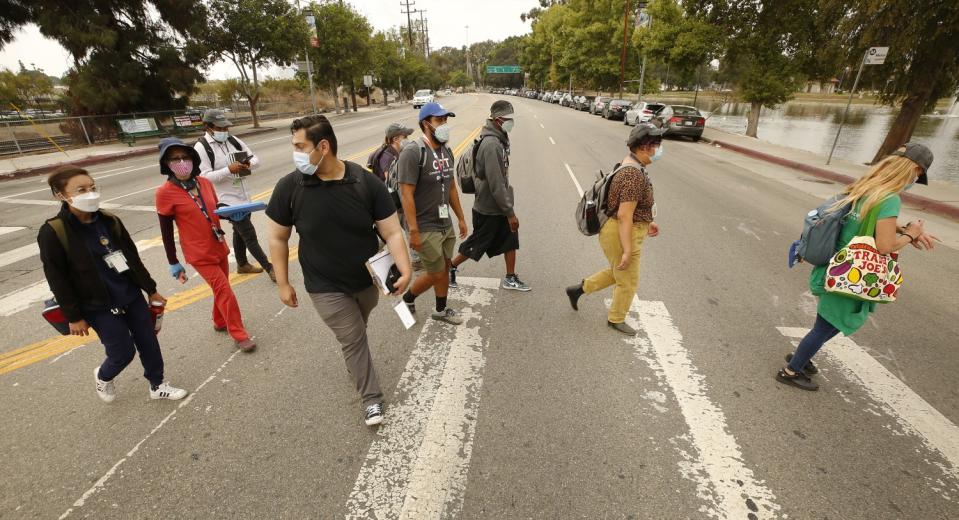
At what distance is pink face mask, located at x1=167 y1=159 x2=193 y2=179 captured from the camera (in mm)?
3137

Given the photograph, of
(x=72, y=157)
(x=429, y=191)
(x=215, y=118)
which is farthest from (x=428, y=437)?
(x=72, y=157)

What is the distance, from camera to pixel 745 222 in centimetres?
722

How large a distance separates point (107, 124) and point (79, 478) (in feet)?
A: 74.6

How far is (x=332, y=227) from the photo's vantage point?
2361mm

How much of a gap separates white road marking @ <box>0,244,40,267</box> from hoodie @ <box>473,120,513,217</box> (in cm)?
633

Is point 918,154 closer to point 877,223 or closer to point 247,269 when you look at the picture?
point 877,223

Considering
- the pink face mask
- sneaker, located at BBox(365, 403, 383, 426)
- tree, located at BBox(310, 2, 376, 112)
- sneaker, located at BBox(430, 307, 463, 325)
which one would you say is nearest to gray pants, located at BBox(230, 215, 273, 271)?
the pink face mask

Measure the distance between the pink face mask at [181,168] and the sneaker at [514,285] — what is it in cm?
307

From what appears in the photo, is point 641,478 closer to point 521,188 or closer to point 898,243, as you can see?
point 898,243

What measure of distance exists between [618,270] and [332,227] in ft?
7.82

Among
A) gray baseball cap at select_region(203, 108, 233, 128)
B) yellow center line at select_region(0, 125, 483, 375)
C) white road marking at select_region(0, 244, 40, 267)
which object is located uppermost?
gray baseball cap at select_region(203, 108, 233, 128)

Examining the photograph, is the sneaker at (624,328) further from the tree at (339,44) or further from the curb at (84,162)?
the tree at (339,44)

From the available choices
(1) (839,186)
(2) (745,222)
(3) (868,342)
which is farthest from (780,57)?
(3) (868,342)

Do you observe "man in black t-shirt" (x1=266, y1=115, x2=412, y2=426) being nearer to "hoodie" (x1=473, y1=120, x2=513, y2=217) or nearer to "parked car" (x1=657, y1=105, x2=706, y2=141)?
"hoodie" (x1=473, y1=120, x2=513, y2=217)
